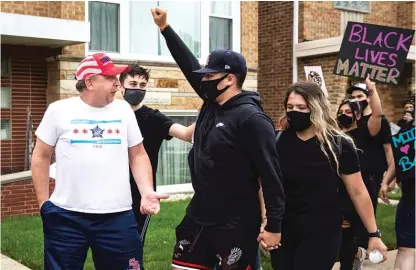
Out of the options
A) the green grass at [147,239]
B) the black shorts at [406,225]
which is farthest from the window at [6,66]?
the black shorts at [406,225]

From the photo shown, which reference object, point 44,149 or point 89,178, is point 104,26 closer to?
point 44,149

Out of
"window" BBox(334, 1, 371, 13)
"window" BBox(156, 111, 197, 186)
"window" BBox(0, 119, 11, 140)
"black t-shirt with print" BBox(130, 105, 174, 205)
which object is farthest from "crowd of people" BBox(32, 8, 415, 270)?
"window" BBox(334, 1, 371, 13)

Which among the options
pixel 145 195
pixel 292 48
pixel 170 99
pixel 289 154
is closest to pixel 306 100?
pixel 289 154

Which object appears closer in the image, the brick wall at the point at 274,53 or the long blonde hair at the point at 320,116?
the long blonde hair at the point at 320,116

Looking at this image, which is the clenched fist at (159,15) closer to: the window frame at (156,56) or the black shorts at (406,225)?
the black shorts at (406,225)

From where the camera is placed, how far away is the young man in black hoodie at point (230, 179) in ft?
10.7

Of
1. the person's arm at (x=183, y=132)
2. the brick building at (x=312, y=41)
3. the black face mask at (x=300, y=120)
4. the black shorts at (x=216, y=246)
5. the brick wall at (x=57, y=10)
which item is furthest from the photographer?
the brick building at (x=312, y=41)

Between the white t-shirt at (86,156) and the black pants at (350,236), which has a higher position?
the white t-shirt at (86,156)

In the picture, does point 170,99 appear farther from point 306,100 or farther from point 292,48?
point 306,100

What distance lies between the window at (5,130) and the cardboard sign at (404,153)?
24.7 feet

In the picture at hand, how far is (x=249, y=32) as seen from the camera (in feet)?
40.9

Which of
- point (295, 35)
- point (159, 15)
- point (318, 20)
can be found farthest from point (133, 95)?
point (318, 20)

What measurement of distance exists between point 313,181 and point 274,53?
Answer: 1181 centimetres

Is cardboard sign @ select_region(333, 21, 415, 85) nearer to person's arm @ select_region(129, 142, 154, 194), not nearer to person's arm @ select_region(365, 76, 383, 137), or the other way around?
person's arm @ select_region(365, 76, 383, 137)
